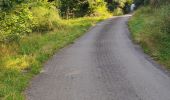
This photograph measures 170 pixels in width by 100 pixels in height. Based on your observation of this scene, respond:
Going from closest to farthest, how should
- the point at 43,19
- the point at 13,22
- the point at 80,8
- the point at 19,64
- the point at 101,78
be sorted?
the point at 101,78 → the point at 19,64 → the point at 13,22 → the point at 43,19 → the point at 80,8

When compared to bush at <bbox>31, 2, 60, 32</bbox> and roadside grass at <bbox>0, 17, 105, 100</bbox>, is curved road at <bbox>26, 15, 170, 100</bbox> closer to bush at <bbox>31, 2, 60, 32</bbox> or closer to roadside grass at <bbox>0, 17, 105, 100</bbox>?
roadside grass at <bbox>0, 17, 105, 100</bbox>

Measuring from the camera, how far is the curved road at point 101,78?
1000 cm

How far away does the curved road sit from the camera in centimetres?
1000

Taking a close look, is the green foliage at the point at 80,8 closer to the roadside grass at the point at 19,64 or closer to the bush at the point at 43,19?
the bush at the point at 43,19

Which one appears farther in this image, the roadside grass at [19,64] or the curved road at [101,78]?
the roadside grass at [19,64]

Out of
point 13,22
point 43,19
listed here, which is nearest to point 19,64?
point 13,22

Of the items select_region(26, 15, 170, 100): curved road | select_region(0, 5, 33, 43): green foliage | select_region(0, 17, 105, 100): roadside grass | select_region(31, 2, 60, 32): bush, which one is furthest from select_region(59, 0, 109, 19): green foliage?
select_region(0, 5, 33, 43): green foliage

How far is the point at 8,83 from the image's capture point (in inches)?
440

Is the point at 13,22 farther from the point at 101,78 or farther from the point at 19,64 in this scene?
the point at 101,78

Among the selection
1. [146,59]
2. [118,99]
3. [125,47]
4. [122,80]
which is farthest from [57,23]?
[118,99]

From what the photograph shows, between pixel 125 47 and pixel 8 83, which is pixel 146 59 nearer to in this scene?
pixel 125 47

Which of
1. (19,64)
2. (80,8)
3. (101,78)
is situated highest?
(19,64)

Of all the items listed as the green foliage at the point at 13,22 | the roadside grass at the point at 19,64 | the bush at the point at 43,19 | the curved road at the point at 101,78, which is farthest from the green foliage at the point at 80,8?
the green foliage at the point at 13,22

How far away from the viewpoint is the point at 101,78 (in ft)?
40.0
